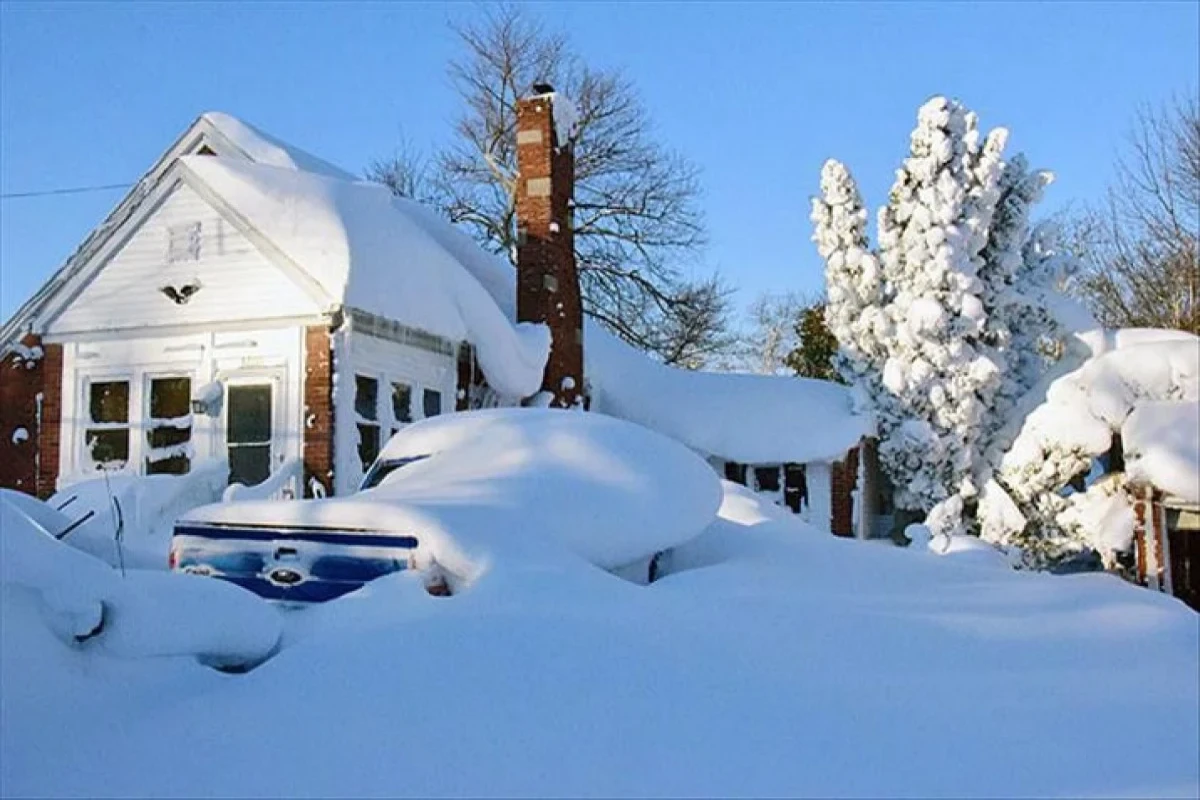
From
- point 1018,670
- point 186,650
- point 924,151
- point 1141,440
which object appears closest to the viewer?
point 186,650

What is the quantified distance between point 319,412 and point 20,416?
13.3 feet

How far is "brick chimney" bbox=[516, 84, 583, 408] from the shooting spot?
16344 millimetres

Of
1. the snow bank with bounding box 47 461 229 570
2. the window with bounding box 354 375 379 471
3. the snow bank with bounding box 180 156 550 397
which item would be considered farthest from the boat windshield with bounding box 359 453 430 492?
the window with bounding box 354 375 379 471

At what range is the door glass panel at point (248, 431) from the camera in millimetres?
12719

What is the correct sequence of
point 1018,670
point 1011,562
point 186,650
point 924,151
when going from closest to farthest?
1. point 186,650
2. point 1018,670
3. point 1011,562
4. point 924,151

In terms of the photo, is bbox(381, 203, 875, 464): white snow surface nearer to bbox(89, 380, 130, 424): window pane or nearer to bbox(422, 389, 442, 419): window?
bbox(422, 389, 442, 419): window

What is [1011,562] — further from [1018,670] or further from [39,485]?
[39,485]

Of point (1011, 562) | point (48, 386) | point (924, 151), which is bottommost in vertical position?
point (1011, 562)

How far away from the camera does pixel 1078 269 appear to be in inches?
785

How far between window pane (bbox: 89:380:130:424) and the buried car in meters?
7.13

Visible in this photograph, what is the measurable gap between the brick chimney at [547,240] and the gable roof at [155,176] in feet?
10.2

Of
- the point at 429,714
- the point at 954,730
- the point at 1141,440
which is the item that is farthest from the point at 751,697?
the point at 1141,440

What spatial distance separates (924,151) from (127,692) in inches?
697

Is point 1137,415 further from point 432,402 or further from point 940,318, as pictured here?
point 432,402
